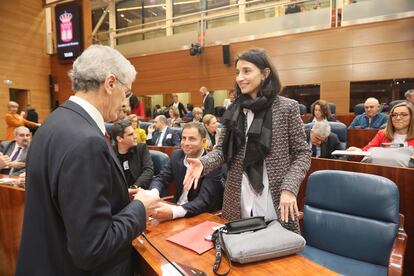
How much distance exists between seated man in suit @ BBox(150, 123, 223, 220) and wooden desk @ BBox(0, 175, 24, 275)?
38.6 inches

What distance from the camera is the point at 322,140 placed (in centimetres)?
375

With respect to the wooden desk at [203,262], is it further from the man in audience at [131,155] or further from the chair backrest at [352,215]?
the man in audience at [131,155]

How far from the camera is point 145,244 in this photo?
1354mm

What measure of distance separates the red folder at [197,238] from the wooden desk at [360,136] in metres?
3.96

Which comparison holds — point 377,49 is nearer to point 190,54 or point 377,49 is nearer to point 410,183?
point 190,54

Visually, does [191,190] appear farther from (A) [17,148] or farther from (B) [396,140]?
(A) [17,148]

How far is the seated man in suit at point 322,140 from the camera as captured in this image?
3.70 meters

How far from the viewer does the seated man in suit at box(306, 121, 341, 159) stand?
3.70 m

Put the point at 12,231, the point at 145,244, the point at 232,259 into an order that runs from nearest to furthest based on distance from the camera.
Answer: the point at 232,259
the point at 145,244
the point at 12,231

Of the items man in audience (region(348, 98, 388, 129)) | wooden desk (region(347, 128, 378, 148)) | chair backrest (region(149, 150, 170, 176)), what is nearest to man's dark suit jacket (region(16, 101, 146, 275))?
chair backrest (region(149, 150, 170, 176))

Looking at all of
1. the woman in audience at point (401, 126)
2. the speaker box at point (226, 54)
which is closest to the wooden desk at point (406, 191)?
the woman in audience at point (401, 126)

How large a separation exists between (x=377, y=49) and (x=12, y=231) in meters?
7.82

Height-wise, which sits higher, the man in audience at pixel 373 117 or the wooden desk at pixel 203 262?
the man in audience at pixel 373 117

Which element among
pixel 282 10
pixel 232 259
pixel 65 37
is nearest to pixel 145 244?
pixel 232 259
